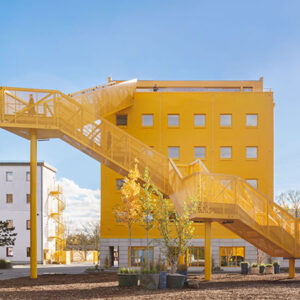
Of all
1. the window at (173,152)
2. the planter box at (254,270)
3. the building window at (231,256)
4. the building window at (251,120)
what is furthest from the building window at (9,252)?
the planter box at (254,270)

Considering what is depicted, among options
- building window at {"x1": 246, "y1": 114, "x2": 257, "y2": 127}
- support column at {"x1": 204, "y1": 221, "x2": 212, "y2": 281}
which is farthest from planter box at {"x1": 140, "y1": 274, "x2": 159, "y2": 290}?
building window at {"x1": 246, "y1": 114, "x2": 257, "y2": 127}

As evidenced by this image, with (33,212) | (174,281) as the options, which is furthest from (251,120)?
(174,281)

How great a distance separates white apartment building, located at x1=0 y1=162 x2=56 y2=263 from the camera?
68312 mm

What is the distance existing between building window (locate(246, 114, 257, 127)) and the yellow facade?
0.99 ft

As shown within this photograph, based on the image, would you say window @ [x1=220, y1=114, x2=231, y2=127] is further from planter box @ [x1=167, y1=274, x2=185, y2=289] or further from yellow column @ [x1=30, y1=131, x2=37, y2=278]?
planter box @ [x1=167, y1=274, x2=185, y2=289]

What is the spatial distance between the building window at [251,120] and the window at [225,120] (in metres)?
1.65

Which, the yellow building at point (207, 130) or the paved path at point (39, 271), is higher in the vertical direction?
the yellow building at point (207, 130)

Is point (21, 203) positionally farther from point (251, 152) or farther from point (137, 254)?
point (251, 152)

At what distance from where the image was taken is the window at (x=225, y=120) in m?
44.2

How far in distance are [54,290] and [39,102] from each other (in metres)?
10.7

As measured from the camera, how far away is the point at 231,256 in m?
42.9

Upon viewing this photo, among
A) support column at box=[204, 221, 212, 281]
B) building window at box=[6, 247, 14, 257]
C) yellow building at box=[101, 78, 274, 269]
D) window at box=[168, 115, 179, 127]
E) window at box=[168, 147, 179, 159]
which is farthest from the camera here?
building window at box=[6, 247, 14, 257]

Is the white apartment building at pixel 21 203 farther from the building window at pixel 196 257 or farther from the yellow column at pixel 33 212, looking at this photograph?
the yellow column at pixel 33 212

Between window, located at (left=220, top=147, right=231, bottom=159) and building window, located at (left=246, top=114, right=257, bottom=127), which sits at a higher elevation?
building window, located at (left=246, top=114, right=257, bottom=127)
